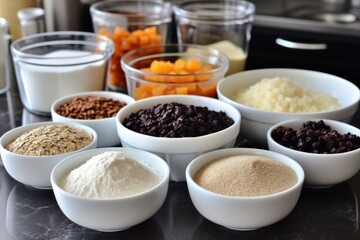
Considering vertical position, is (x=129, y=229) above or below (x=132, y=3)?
below

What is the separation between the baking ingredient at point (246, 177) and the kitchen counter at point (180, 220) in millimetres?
91

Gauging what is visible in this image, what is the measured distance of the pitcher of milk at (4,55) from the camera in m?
→ 1.98

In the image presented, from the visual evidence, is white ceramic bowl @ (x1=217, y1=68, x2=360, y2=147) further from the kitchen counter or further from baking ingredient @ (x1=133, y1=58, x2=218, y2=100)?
the kitchen counter

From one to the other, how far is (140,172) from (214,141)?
225 mm

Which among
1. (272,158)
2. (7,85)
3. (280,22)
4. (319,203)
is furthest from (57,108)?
(280,22)

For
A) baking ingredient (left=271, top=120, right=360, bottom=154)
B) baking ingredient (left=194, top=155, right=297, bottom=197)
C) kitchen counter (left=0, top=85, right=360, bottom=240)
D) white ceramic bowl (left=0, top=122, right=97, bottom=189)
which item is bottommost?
kitchen counter (left=0, top=85, right=360, bottom=240)

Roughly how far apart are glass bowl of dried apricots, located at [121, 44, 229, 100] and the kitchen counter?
0.34 meters

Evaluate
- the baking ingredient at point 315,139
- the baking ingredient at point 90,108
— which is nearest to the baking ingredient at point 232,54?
the baking ingredient at point 90,108

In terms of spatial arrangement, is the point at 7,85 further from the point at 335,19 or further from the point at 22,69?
the point at 335,19

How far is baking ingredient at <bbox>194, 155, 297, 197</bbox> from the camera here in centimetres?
129

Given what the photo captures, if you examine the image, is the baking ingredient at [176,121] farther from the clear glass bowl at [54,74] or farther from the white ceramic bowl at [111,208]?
the clear glass bowl at [54,74]

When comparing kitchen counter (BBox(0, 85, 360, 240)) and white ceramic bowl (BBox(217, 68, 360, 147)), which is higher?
white ceramic bowl (BBox(217, 68, 360, 147))

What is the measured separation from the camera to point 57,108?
Answer: 1.70 m

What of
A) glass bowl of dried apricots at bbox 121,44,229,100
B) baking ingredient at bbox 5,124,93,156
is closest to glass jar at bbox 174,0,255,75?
glass bowl of dried apricots at bbox 121,44,229,100
